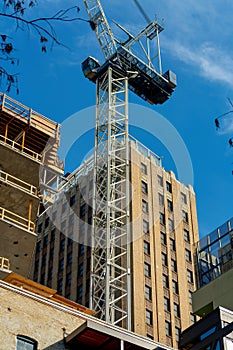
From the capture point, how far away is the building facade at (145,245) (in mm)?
83125

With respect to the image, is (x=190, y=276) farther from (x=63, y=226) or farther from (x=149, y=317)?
(x=63, y=226)

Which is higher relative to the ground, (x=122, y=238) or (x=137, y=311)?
(x=122, y=238)

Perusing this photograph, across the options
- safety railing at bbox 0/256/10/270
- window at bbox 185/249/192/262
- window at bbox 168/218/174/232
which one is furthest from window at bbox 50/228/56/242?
safety railing at bbox 0/256/10/270

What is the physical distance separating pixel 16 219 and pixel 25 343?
1310 cm

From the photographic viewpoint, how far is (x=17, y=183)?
1641 inches

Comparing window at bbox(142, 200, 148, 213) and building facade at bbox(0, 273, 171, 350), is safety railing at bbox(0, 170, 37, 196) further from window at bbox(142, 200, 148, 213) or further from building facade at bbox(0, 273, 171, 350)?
window at bbox(142, 200, 148, 213)

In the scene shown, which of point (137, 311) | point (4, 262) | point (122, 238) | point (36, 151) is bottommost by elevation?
point (4, 262)

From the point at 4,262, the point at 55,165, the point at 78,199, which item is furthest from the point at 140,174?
the point at 4,262

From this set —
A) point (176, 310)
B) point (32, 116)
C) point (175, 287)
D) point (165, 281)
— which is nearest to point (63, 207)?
point (165, 281)

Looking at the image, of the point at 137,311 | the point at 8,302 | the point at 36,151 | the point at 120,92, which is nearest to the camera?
the point at 8,302

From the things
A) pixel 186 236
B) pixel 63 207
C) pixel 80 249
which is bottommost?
pixel 80 249

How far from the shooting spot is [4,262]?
40094mm

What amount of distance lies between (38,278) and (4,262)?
56.3 metres

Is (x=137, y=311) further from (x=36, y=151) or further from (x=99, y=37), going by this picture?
(x=36, y=151)
